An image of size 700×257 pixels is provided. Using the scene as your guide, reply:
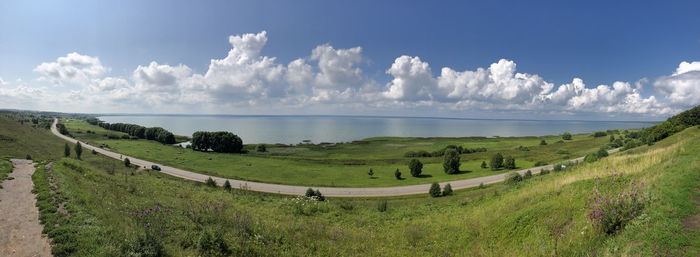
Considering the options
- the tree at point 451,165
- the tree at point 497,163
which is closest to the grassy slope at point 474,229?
the tree at point 451,165

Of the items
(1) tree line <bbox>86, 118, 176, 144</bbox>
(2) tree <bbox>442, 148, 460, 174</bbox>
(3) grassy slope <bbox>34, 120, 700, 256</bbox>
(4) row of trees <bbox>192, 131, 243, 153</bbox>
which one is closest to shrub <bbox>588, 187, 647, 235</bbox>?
(3) grassy slope <bbox>34, 120, 700, 256</bbox>

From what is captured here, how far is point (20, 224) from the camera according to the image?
35.2 feet

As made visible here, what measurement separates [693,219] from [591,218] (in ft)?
6.30

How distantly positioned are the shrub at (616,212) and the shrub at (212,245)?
997cm

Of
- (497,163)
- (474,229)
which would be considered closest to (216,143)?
(497,163)

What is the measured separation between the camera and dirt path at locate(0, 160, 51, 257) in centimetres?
896

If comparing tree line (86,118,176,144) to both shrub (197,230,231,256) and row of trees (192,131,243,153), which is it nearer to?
row of trees (192,131,243,153)

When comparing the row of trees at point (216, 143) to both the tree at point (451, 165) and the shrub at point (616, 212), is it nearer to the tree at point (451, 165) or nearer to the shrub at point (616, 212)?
the tree at point (451, 165)

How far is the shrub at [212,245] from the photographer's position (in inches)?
363

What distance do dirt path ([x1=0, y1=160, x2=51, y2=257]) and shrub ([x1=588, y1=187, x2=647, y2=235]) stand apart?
14.3 m

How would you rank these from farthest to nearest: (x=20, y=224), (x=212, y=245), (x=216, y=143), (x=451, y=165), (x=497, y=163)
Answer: (x=216, y=143) → (x=497, y=163) → (x=451, y=165) → (x=20, y=224) → (x=212, y=245)

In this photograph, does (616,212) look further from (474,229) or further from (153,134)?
(153,134)

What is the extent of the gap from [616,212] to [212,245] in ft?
35.3

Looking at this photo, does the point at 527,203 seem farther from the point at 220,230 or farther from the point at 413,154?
the point at 413,154
